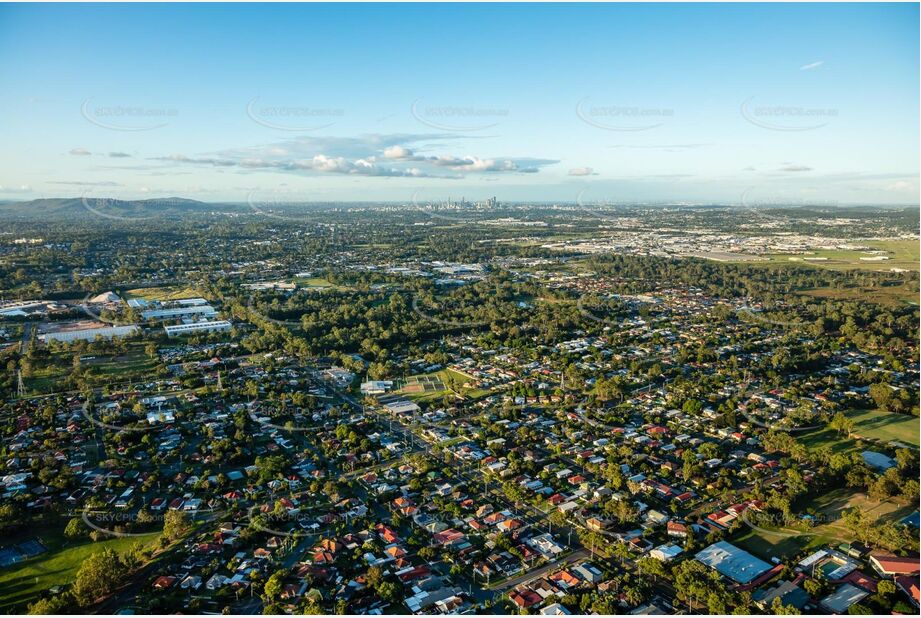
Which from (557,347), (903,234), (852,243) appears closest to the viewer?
(557,347)

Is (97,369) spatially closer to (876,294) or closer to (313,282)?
(313,282)

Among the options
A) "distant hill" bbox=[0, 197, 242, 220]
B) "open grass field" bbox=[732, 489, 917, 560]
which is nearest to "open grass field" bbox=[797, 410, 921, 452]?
"open grass field" bbox=[732, 489, 917, 560]

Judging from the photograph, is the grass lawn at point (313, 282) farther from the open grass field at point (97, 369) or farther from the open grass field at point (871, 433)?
the open grass field at point (871, 433)

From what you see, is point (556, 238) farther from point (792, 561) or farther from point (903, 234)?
point (792, 561)

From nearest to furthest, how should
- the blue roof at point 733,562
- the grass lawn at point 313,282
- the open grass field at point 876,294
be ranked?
the blue roof at point 733,562, the open grass field at point 876,294, the grass lawn at point 313,282

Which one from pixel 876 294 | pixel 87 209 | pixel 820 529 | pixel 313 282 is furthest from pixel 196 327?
pixel 87 209

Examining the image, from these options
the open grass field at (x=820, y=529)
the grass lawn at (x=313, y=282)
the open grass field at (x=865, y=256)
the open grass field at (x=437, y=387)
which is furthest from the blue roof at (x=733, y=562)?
the open grass field at (x=865, y=256)

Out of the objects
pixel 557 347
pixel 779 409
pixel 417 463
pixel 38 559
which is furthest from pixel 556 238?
pixel 38 559
